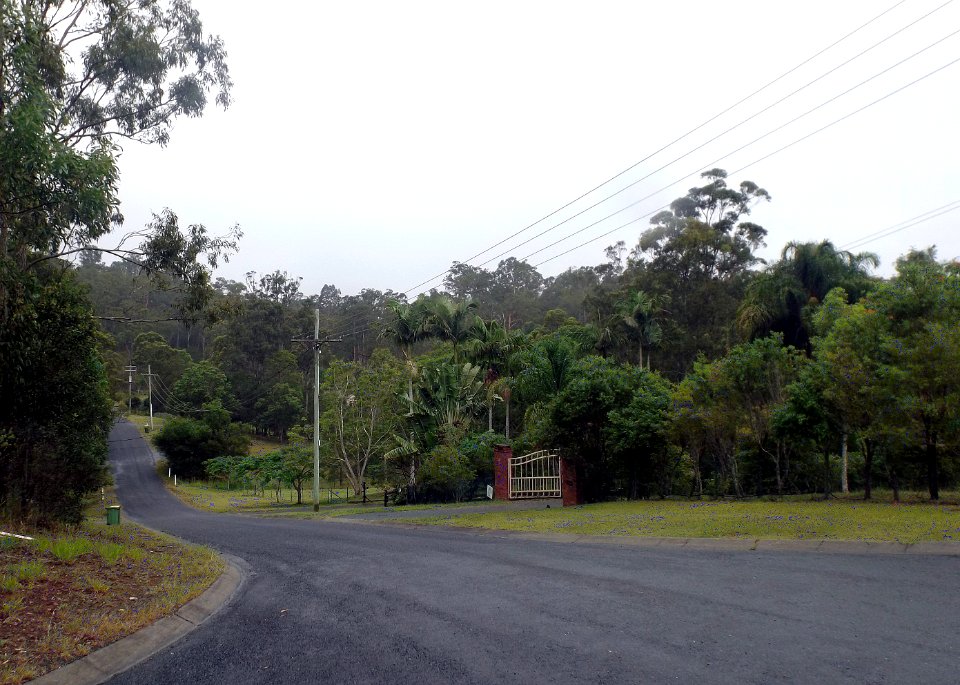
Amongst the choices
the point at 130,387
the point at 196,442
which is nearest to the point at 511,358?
the point at 196,442

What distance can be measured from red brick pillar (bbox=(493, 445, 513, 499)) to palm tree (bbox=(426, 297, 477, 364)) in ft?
38.8

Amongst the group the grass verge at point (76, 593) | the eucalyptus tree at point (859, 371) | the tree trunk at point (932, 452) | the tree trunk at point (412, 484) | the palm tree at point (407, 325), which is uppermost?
the palm tree at point (407, 325)

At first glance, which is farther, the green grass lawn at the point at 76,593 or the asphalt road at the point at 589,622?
the green grass lawn at the point at 76,593

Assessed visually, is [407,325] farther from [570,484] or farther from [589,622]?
[589,622]

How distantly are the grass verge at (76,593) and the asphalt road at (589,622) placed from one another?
2.20ft

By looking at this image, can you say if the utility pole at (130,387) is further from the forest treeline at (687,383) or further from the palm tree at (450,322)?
the palm tree at (450,322)

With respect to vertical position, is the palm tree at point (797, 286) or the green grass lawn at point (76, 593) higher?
the palm tree at point (797, 286)

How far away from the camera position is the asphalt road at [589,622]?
548 centimetres

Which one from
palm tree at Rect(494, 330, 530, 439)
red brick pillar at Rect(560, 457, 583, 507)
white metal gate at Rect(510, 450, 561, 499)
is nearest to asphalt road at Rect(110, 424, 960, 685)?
red brick pillar at Rect(560, 457, 583, 507)

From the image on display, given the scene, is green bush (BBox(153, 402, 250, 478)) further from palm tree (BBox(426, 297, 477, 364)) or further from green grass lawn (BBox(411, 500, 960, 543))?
green grass lawn (BBox(411, 500, 960, 543))

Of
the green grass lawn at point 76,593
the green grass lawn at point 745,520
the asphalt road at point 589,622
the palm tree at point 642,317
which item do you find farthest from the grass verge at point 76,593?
the palm tree at point 642,317

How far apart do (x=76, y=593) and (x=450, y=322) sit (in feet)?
100

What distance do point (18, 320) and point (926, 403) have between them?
18152mm

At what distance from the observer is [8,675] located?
5.51 m
